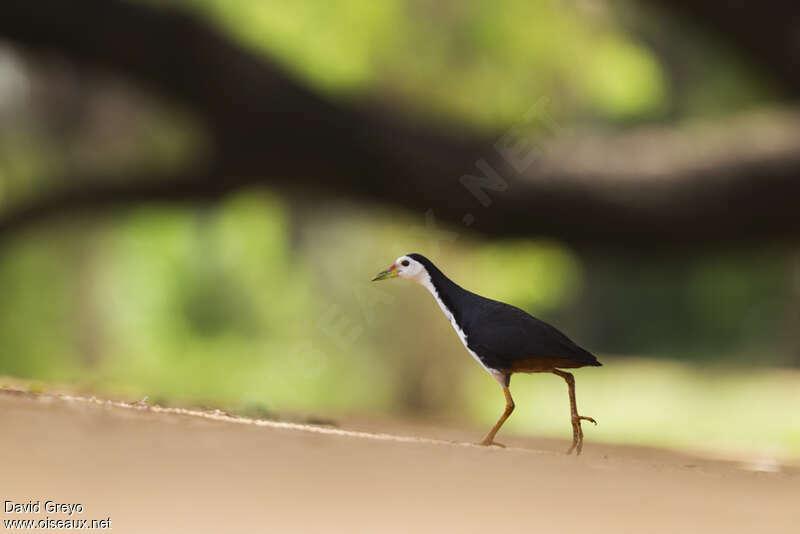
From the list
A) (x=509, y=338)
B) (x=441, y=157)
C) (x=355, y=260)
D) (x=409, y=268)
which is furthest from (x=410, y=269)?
(x=355, y=260)

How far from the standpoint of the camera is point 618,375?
7344mm

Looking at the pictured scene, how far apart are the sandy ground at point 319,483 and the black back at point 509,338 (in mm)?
151

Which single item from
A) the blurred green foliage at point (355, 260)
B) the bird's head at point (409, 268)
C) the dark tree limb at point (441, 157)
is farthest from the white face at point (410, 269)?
the blurred green foliage at point (355, 260)

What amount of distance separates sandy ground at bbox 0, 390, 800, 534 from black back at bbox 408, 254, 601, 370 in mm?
151

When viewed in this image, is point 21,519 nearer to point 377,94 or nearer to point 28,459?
point 28,459

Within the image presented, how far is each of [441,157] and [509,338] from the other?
1.67 m

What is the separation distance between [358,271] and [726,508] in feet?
20.9

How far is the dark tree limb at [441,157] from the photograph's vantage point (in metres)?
2.53

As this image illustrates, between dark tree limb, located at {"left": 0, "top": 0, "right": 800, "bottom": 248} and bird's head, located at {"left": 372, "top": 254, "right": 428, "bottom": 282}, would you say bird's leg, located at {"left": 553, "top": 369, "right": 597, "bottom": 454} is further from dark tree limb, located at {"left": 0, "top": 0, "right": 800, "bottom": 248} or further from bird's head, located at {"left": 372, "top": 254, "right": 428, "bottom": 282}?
dark tree limb, located at {"left": 0, "top": 0, "right": 800, "bottom": 248}

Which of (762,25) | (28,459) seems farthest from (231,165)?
(28,459)

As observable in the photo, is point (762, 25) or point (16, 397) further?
point (762, 25)

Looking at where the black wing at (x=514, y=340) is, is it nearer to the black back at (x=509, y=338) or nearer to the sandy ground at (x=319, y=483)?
the black back at (x=509, y=338)

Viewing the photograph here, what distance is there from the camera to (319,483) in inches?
30.0

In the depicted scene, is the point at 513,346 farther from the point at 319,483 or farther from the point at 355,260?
the point at 355,260
